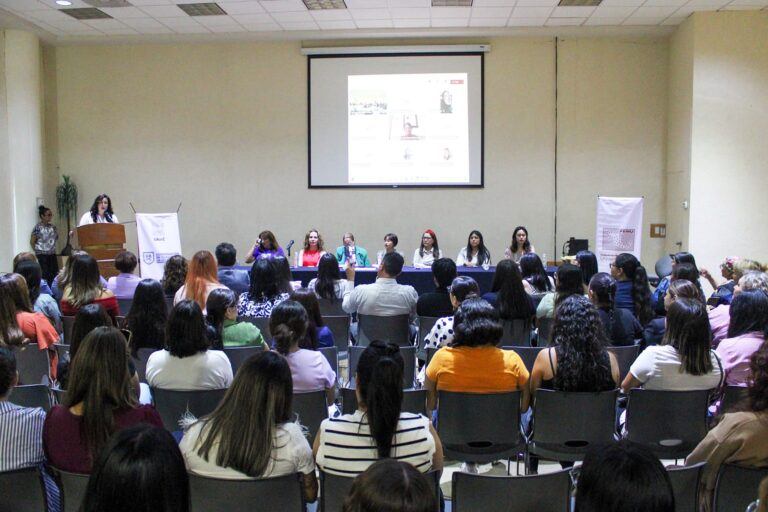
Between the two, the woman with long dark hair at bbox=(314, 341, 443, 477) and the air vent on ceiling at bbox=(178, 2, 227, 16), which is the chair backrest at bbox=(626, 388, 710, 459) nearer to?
the woman with long dark hair at bbox=(314, 341, 443, 477)

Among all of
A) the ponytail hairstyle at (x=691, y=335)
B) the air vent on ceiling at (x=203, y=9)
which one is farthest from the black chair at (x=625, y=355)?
the air vent on ceiling at (x=203, y=9)

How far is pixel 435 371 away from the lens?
3309mm

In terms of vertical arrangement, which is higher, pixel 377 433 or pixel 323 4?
pixel 323 4

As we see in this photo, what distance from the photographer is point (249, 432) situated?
83.3 inches

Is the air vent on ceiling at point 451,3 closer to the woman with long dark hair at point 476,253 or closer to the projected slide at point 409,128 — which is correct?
the projected slide at point 409,128

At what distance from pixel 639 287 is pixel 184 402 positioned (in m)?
3.36

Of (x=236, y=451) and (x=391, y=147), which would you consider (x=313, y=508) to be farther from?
(x=391, y=147)

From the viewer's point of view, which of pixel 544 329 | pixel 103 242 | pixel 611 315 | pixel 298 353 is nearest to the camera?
pixel 298 353

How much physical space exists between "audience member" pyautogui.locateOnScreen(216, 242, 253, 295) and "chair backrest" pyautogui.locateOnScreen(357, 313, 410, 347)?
4.68 feet

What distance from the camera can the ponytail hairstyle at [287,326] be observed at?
327 centimetres

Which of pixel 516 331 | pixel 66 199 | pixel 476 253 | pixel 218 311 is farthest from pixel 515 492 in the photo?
pixel 66 199

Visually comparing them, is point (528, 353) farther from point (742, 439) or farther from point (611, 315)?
point (742, 439)

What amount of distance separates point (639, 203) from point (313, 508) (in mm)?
6519

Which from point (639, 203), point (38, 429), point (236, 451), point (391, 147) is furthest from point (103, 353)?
point (391, 147)
